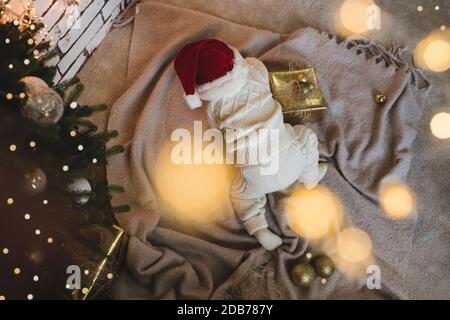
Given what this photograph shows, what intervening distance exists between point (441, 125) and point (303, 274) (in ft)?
2.66

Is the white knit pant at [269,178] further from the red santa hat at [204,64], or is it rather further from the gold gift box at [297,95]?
the red santa hat at [204,64]

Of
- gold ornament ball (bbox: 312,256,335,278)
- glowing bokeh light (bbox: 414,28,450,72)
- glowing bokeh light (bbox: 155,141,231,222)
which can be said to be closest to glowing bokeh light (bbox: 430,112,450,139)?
glowing bokeh light (bbox: 414,28,450,72)

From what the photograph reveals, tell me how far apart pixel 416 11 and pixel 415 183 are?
0.81 metres

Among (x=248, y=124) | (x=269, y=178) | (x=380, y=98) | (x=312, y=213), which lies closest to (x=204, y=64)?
(x=248, y=124)

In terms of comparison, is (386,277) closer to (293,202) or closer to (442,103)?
(293,202)

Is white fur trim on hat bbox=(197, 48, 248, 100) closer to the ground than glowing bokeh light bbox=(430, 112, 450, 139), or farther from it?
farther from it

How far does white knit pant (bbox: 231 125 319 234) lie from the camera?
135cm

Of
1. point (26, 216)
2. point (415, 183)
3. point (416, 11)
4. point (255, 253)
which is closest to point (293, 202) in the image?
point (255, 253)

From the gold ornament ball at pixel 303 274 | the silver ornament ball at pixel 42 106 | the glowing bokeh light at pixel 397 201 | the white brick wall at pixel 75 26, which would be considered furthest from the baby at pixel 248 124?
the white brick wall at pixel 75 26

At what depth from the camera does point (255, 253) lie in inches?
56.2

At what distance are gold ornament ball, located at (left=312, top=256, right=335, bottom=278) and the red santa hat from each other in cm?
65

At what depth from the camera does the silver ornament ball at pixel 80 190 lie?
3.70 ft

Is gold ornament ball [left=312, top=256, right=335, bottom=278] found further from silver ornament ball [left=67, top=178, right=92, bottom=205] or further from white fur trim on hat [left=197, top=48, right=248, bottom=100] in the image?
silver ornament ball [left=67, top=178, right=92, bottom=205]

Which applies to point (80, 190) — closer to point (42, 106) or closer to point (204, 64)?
point (42, 106)
